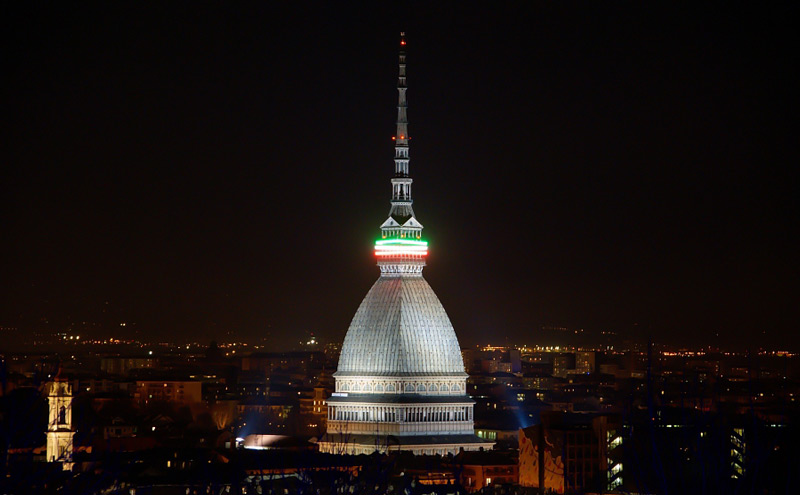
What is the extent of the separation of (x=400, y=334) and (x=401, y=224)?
169 inches

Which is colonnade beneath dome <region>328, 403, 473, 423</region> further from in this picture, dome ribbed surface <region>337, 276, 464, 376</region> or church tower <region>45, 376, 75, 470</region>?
church tower <region>45, 376, 75, 470</region>

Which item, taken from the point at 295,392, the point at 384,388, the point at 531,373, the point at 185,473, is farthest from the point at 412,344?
the point at 531,373

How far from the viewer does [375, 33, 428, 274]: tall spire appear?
101688 mm

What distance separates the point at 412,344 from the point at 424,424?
317 centimetres

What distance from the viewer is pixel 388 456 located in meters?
88.1

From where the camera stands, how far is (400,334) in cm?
10169

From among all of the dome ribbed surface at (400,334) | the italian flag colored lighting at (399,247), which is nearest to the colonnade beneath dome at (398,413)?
the dome ribbed surface at (400,334)

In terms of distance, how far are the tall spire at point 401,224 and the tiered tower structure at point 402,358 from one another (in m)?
0.04

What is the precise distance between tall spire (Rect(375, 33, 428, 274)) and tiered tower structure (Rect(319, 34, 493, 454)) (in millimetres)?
38

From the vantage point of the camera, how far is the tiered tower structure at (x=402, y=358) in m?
101

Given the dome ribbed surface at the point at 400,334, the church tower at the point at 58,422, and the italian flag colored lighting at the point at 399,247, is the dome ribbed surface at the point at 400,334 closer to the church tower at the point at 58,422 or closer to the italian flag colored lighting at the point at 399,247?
the italian flag colored lighting at the point at 399,247

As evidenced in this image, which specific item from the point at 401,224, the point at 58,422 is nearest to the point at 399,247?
the point at 401,224

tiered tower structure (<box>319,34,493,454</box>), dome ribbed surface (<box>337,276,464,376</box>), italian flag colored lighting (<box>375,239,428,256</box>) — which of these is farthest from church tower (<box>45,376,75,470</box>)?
italian flag colored lighting (<box>375,239,428,256</box>)

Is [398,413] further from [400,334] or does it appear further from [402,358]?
[400,334]
